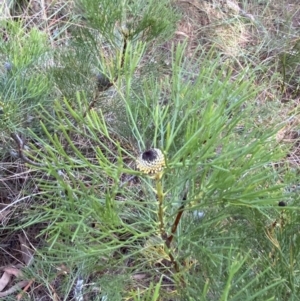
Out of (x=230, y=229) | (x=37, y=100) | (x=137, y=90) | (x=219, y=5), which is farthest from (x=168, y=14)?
(x=219, y=5)

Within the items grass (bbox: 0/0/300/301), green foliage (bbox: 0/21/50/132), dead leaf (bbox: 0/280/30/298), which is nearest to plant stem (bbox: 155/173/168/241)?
grass (bbox: 0/0/300/301)

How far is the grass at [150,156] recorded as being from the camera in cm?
58

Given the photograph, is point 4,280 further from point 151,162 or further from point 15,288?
point 151,162

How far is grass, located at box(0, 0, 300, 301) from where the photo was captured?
58 centimetres

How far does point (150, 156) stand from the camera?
545 millimetres

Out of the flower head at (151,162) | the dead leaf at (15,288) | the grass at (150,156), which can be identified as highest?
the flower head at (151,162)

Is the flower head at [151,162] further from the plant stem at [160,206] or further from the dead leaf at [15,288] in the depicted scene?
the dead leaf at [15,288]

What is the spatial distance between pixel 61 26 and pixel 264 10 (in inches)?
26.4

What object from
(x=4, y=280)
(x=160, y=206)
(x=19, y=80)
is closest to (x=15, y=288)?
(x=4, y=280)

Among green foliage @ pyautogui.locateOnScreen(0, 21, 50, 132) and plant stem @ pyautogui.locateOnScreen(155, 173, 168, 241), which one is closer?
plant stem @ pyautogui.locateOnScreen(155, 173, 168, 241)

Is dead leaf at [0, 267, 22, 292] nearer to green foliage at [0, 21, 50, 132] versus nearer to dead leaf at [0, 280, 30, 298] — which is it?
dead leaf at [0, 280, 30, 298]

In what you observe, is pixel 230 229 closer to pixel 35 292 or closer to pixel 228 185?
pixel 228 185

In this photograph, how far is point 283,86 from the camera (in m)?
1.54

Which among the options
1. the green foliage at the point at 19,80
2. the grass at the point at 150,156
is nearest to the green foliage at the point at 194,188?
the grass at the point at 150,156
